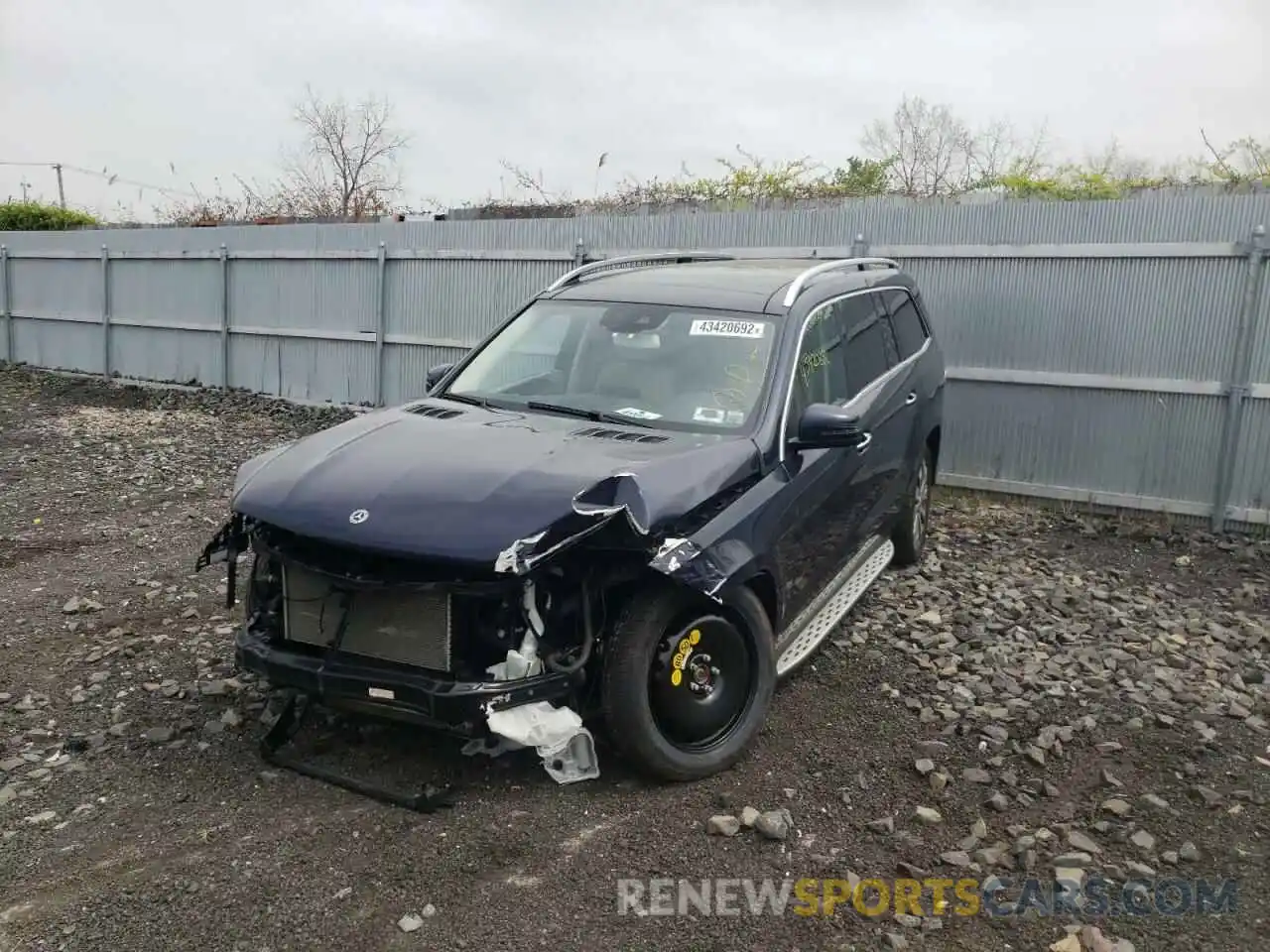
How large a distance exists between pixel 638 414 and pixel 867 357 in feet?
5.60

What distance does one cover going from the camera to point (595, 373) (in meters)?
4.86

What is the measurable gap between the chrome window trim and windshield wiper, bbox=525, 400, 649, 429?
0.59 m

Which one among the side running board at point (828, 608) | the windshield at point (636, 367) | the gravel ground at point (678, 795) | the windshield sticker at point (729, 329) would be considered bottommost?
the gravel ground at point (678, 795)

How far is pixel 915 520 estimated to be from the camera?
6.65 meters

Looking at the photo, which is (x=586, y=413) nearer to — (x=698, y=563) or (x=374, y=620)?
(x=698, y=563)

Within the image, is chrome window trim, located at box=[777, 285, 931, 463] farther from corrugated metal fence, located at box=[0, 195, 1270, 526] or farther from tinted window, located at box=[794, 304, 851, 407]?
corrugated metal fence, located at box=[0, 195, 1270, 526]

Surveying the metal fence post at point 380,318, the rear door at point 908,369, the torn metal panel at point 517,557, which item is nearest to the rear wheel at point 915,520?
the rear door at point 908,369

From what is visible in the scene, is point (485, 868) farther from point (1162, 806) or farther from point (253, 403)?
point (253, 403)

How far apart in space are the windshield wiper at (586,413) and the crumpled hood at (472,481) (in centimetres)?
12

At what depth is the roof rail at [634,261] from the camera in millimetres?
5758

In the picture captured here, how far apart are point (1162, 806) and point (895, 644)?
5.62 ft

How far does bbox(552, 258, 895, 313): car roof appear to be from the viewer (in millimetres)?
5012

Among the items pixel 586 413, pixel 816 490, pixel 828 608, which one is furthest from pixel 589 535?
pixel 828 608

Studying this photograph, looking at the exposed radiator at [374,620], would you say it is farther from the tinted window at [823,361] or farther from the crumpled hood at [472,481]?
the tinted window at [823,361]
